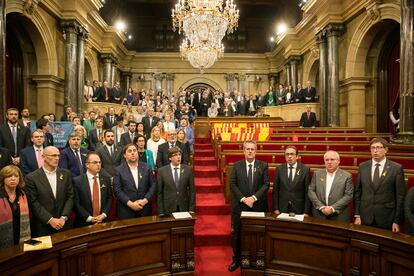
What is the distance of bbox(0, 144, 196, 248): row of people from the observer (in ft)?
8.64

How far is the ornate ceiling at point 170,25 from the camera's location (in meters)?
18.8

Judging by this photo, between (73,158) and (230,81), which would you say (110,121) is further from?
(230,81)

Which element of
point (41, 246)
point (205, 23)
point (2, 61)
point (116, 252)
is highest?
point (205, 23)

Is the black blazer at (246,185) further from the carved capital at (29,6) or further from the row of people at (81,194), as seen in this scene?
the carved capital at (29,6)

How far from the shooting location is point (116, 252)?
9.20ft

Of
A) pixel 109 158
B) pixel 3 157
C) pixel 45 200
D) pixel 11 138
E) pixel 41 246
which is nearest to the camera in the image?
pixel 41 246

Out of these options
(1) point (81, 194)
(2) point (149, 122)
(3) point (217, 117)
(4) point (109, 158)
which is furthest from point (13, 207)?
(3) point (217, 117)

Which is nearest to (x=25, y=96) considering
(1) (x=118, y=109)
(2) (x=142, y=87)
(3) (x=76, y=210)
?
(1) (x=118, y=109)

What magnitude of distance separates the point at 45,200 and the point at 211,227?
7.05 feet

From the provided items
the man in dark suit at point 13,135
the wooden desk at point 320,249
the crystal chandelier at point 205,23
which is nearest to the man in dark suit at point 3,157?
the man in dark suit at point 13,135

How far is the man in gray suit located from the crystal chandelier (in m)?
6.78

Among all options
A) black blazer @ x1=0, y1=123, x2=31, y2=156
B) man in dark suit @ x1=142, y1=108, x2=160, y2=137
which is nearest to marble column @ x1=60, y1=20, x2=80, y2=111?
man in dark suit @ x1=142, y1=108, x2=160, y2=137

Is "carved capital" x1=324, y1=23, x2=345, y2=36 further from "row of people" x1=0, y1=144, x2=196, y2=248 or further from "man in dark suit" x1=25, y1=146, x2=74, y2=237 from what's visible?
"man in dark suit" x1=25, y1=146, x2=74, y2=237

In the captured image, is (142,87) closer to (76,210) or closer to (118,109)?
(118,109)
